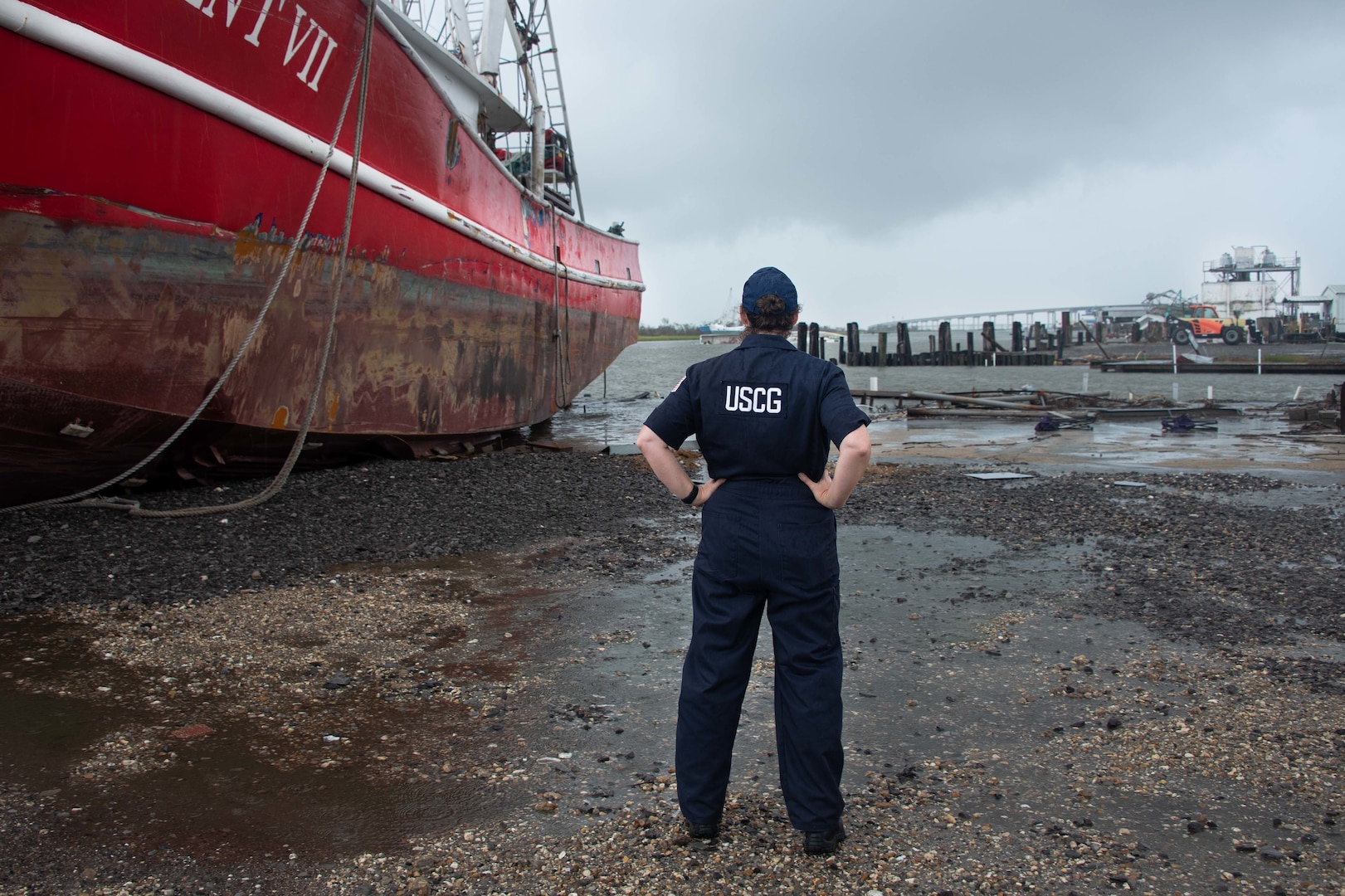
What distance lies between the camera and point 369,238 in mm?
7352

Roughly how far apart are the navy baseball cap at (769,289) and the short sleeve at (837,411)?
0.85 feet

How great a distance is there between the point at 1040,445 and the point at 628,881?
11620 millimetres

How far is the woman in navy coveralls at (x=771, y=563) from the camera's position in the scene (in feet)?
7.73

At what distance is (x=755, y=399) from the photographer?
2.44 m

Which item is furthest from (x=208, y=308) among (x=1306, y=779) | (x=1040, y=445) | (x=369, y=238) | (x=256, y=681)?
(x=1040, y=445)

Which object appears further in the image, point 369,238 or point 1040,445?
point 1040,445

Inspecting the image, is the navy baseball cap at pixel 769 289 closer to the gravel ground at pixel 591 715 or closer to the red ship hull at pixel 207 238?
the gravel ground at pixel 591 715

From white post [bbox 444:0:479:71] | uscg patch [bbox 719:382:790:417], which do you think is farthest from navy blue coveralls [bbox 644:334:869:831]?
white post [bbox 444:0:479:71]

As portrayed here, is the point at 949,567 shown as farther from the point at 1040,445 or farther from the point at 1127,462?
the point at 1040,445

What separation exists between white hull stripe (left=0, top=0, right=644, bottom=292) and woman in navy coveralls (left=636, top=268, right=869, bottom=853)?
4.25 meters

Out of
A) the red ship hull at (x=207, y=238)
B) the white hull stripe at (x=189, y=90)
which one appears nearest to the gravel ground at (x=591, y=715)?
the red ship hull at (x=207, y=238)

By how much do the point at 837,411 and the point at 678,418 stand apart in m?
0.42

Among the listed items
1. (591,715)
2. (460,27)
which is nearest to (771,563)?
(591,715)

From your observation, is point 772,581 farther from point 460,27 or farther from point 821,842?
point 460,27
